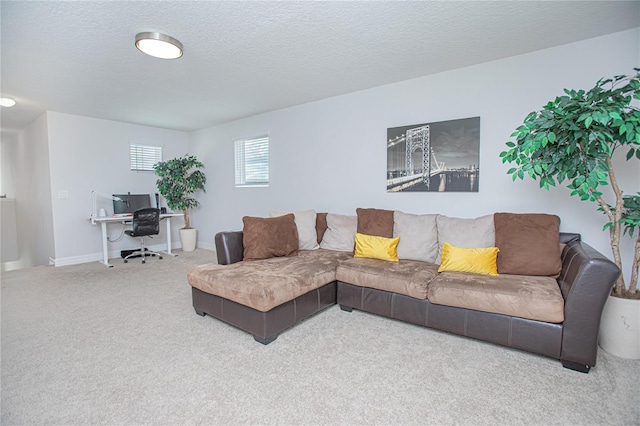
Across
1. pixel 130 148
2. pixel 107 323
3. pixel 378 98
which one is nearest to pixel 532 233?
pixel 378 98

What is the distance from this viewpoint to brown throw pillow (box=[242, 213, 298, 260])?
309 centimetres

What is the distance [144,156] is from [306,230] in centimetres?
416

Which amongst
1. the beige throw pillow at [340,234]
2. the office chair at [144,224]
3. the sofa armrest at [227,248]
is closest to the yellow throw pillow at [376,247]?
the beige throw pillow at [340,234]

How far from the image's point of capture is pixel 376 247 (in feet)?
10.2

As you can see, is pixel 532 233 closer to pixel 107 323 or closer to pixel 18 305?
pixel 107 323

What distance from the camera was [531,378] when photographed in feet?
5.99

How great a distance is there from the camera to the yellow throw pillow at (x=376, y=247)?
3035 mm

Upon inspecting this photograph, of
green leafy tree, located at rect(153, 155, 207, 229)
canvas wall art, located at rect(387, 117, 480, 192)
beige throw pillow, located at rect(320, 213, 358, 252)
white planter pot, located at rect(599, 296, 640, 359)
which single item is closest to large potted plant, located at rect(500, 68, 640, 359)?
white planter pot, located at rect(599, 296, 640, 359)

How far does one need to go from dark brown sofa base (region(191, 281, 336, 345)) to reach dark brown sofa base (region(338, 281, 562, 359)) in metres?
0.30

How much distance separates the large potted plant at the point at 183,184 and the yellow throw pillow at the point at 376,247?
3.94 meters

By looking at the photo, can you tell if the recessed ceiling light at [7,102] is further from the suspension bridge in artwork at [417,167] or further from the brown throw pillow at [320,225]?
the suspension bridge in artwork at [417,167]

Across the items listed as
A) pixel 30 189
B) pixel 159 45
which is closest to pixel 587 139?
pixel 159 45

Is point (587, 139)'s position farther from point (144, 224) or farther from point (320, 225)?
point (144, 224)

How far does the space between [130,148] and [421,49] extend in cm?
533
